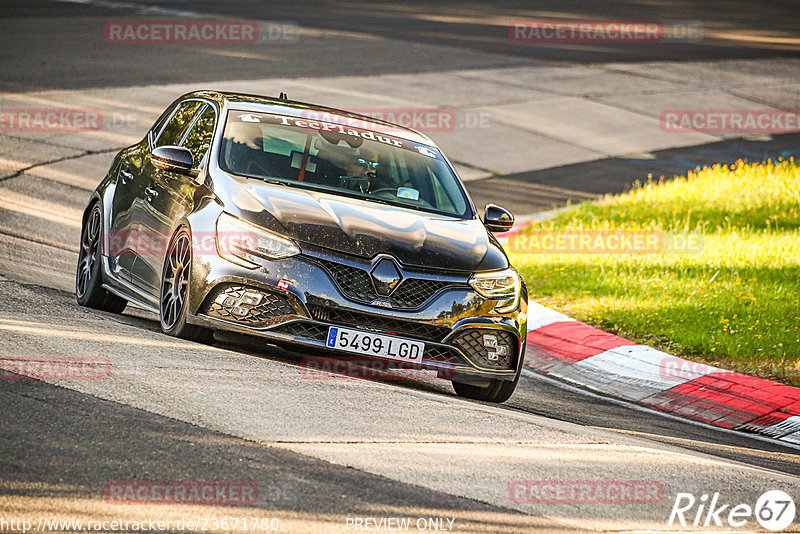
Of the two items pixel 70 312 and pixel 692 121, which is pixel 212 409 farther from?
pixel 692 121

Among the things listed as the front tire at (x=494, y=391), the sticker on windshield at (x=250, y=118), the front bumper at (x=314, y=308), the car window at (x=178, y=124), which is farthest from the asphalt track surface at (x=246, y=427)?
the sticker on windshield at (x=250, y=118)

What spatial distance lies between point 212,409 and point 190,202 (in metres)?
2.34

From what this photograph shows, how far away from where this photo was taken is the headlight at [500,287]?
25.8 feet

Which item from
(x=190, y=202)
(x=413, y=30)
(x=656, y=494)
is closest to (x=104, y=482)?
(x=656, y=494)

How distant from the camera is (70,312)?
8.50 metres

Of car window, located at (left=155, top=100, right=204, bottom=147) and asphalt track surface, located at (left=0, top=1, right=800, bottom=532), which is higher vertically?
car window, located at (left=155, top=100, right=204, bottom=147)

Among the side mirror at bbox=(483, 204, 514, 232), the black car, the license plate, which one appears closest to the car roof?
the black car

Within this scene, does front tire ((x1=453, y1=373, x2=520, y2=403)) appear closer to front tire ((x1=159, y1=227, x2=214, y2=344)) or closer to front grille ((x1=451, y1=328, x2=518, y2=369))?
front grille ((x1=451, y1=328, x2=518, y2=369))

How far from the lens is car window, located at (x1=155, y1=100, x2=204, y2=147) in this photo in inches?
372

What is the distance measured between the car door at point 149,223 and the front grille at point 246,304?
925 millimetres

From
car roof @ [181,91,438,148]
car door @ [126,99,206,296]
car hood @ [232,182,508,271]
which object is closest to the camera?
car hood @ [232,182,508,271]

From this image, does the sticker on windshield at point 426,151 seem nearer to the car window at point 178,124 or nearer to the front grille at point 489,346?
the car window at point 178,124

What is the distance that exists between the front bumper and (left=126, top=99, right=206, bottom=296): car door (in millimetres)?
889

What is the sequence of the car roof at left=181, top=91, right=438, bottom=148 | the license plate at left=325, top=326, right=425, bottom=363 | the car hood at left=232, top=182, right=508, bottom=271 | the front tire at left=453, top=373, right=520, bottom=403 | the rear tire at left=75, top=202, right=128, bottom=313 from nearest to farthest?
1. the license plate at left=325, top=326, right=425, bottom=363
2. the car hood at left=232, top=182, right=508, bottom=271
3. the front tire at left=453, top=373, right=520, bottom=403
4. the car roof at left=181, top=91, right=438, bottom=148
5. the rear tire at left=75, top=202, right=128, bottom=313
